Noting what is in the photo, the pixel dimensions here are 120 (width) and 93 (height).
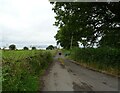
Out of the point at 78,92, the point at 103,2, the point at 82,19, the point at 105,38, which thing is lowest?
the point at 78,92

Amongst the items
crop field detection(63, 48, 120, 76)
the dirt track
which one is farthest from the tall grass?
the dirt track

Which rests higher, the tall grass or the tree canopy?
the tree canopy

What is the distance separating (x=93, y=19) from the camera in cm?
2697

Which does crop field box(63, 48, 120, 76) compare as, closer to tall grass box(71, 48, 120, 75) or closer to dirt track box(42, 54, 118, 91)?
tall grass box(71, 48, 120, 75)

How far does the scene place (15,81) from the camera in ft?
33.2

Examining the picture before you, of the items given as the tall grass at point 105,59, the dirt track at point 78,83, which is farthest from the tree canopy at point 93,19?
→ the dirt track at point 78,83

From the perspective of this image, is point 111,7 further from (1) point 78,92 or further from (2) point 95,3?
(1) point 78,92

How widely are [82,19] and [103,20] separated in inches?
102

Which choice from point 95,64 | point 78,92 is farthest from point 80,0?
point 78,92

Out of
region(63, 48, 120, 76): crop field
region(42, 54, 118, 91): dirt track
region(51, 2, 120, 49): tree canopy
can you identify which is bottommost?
region(42, 54, 118, 91): dirt track

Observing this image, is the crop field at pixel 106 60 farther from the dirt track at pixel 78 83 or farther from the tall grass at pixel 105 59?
the dirt track at pixel 78 83

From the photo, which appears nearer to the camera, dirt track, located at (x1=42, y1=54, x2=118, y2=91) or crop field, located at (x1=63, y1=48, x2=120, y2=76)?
dirt track, located at (x1=42, y1=54, x2=118, y2=91)

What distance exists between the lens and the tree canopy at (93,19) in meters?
25.4

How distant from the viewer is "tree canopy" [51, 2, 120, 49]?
999 inches
